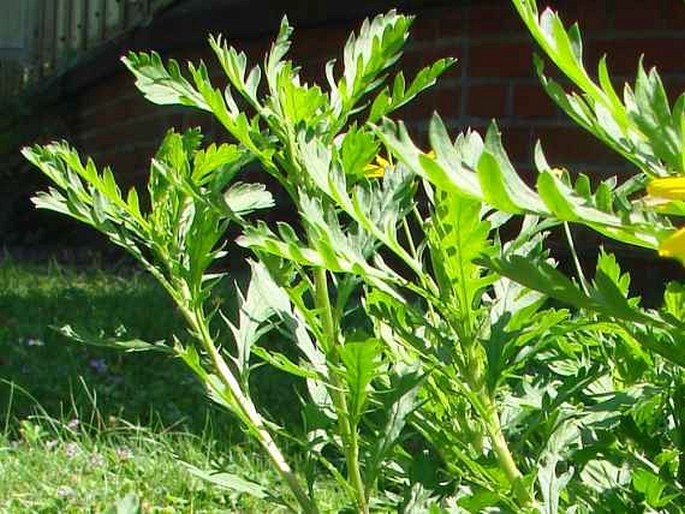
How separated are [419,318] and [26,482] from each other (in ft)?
6.25

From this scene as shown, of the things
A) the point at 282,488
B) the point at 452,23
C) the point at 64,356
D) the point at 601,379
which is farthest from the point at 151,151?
the point at 601,379

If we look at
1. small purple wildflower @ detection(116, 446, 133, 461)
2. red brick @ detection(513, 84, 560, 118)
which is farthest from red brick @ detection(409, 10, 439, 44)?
small purple wildflower @ detection(116, 446, 133, 461)

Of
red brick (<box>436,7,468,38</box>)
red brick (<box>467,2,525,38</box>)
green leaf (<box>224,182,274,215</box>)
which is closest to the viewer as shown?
green leaf (<box>224,182,274,215</box>)

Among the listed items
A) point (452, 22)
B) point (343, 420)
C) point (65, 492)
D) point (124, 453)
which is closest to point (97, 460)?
point (124, 453)

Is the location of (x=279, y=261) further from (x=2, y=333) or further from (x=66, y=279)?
(x=66, y=279)

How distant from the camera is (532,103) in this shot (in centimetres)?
437

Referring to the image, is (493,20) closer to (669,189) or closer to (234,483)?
(234,483)

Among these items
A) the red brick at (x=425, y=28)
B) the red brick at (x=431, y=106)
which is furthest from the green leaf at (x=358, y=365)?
the red brick at (x=425, y=28)

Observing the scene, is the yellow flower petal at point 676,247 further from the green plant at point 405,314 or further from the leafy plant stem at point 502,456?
the leafy plant stem at point 502,456

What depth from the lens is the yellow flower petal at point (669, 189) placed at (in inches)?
24.9

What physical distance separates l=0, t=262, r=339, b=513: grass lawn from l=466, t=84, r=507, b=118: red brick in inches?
47.6

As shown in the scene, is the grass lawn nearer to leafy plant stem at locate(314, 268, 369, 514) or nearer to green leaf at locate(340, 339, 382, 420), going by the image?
leafy plant stem at locate(314, 268, 369, 514)

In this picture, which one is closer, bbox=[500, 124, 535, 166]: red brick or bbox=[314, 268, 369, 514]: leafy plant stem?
bbox=[314, 268, 369, 514]: leafy plant stem

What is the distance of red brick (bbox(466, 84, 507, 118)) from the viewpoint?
4469 mm
